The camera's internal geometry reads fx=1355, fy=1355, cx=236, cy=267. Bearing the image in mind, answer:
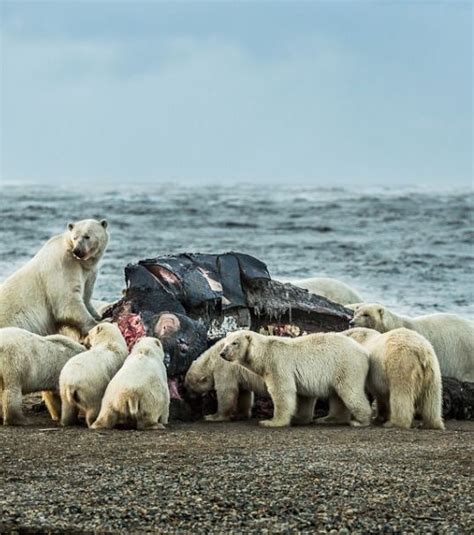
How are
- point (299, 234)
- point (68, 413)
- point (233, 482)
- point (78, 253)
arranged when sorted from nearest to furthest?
point (233, 482) → point (68, 413) → point (78, 253) → point (299, 234)

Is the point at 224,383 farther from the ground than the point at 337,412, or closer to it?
farther from the ground

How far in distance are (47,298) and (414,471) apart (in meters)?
6.05

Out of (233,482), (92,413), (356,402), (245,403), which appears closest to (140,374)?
(92,413)

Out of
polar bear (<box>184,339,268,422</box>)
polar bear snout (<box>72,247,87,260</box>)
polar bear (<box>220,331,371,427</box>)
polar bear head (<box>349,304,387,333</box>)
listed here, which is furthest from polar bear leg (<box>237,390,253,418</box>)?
polar bear snout (<box>72,247,87,260</box>)

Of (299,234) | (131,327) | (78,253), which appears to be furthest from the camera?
(299,234)

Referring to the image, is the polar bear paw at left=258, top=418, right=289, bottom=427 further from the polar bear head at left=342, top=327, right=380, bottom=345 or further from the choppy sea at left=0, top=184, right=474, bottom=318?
the choppy sea at left=0, top=184, right=474, bottom=318

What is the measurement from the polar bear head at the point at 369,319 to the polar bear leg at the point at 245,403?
6.33 feet

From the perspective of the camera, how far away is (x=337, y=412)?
491 inches

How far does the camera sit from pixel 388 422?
12.2 metres

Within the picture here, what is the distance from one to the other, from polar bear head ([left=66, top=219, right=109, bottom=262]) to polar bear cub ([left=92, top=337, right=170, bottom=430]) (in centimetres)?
268

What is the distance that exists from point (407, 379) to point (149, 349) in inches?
90.8

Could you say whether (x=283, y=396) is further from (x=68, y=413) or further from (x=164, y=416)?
A: (x=68, y=413)

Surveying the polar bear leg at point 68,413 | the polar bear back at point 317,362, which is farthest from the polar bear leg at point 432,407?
the polar bear leg at point 68,413

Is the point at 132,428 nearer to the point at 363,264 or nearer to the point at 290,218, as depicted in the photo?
the point at 363,264
